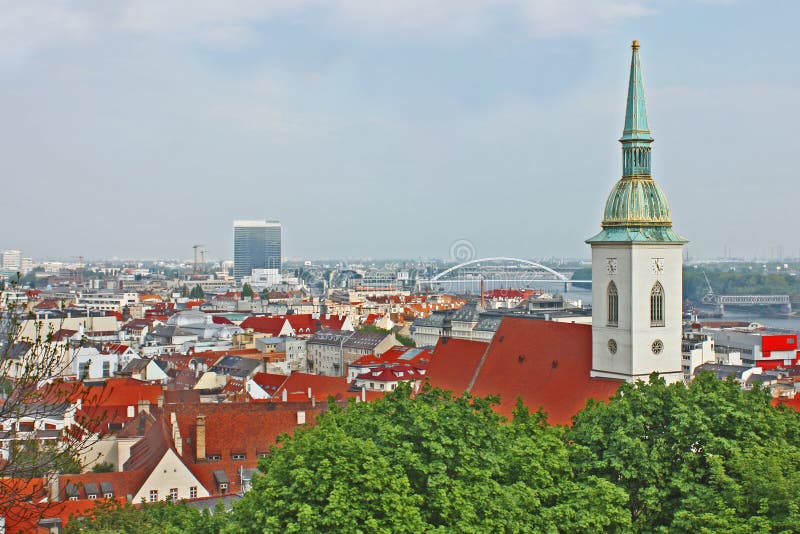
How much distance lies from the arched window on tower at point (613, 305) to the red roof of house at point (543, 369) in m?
1.72

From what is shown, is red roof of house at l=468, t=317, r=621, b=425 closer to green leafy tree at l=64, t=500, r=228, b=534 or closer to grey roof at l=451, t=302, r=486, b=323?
green leafy tree at l=64, t=500, r=228, b=534

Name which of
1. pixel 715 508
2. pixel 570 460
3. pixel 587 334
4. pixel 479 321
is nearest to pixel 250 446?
pixel 587 334

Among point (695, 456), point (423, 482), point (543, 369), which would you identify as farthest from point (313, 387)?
point (695, 456)

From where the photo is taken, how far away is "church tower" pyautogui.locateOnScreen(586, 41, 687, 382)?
134 feet

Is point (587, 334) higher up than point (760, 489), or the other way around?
point (587, 334)

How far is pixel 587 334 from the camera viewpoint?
43.2 m

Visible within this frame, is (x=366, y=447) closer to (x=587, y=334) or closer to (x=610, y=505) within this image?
(x=610, y=505)

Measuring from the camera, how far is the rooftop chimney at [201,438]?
166 feet

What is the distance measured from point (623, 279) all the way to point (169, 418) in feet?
89.0

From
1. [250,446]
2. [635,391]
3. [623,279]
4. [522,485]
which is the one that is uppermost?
[623,279]

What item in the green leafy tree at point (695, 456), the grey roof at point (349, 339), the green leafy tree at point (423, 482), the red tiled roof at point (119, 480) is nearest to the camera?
the green leafy tree at point (423, 482)

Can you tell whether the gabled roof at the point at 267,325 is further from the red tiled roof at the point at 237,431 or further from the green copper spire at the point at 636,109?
the green copper spire at the point at 636,109

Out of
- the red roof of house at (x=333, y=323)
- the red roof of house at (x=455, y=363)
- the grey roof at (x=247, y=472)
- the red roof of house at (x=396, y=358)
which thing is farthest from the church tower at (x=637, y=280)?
the red roof of house at (x=333, y=323)

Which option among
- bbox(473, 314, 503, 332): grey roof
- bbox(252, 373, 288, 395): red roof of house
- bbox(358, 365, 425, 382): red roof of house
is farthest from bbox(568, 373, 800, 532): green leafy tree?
bbox(473, 314, 503, 332): grey roof
